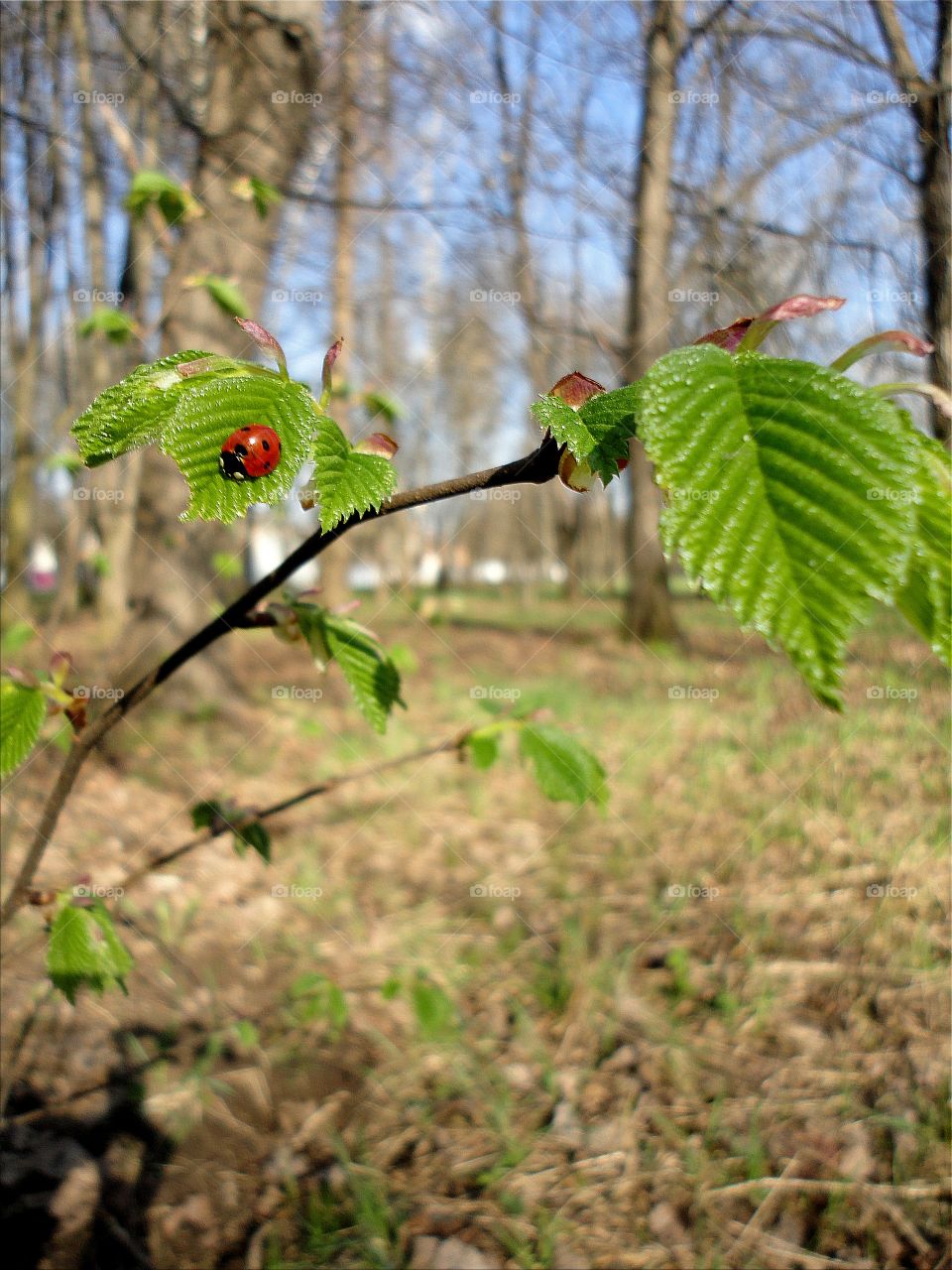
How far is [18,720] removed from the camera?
0.80 meters

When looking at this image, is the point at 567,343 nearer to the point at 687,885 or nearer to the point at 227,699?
the point at 227,699

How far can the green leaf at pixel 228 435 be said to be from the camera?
0.45 m

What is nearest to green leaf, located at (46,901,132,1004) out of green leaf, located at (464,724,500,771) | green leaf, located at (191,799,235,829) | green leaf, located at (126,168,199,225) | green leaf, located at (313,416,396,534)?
green leaf, located at (191,799,235,829)

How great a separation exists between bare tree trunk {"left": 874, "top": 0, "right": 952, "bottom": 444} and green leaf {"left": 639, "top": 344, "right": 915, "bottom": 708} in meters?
2.27

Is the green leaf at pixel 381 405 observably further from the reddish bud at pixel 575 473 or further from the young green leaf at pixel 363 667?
the reddish bud at pixel 575 473

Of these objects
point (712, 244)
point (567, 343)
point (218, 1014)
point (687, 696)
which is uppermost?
point (567, 343)

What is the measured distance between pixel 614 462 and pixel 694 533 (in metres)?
0.12

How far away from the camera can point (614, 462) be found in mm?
475

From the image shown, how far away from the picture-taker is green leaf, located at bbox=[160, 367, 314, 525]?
0.45 meters

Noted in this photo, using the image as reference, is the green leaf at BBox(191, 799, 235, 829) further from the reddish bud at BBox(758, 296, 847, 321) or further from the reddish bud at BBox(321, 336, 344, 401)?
the reddish bud at BBox(758, 296, 847, 321)

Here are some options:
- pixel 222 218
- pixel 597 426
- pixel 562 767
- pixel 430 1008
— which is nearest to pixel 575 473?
pixel 597 426

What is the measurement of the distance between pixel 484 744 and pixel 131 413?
86 cm

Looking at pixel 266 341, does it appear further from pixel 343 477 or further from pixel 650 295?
pixel 650 295

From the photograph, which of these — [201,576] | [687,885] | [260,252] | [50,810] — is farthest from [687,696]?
[50,810]
